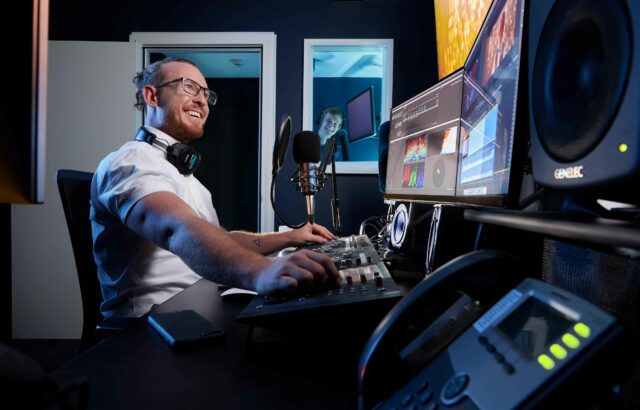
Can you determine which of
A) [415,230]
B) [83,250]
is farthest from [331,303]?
[83,250]

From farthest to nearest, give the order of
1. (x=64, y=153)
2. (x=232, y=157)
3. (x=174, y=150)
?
(x=232, y=157) → (x=64, y=153) → (x=174, y=150)

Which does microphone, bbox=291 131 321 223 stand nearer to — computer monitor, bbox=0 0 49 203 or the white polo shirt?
the white polo shirt

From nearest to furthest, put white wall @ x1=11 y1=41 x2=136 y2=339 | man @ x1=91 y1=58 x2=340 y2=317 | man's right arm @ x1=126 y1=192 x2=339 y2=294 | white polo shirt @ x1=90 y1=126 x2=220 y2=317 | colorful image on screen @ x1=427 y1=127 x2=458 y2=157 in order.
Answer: man's right arm @ x1=126 y1=192 x2=339 y2=294, man @ x1=91 y1=58 x2=340 y2=317, colorful image on screen @ x1=427 y1=127 x2=458 y2=157, white polo shirt @ x1=90 y1=126 x2=220 y2=317, white wall @ x1=11 y1=41 x2=136 y2=339

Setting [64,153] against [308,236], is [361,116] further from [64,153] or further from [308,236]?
[64,153]

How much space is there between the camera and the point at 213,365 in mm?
532

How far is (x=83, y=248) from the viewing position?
4.20 feet

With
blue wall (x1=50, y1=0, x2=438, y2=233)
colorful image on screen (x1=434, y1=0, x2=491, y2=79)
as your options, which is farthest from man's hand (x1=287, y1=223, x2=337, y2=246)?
blue wall (x1=50, y1=0, x2=438, y2=233)

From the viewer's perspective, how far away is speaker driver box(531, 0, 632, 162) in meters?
0.39

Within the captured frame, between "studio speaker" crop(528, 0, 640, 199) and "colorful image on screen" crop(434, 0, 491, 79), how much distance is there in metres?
1.60

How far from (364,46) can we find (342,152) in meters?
0.84

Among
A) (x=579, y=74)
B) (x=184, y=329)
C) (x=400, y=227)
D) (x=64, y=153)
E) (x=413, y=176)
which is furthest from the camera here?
(x=64, y=153)

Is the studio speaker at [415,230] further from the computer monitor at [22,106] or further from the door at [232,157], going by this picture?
the door at [232,157]

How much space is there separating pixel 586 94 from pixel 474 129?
426 mm

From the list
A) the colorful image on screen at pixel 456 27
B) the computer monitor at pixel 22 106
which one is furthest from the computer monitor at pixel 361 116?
the computer monitor at pixel 22 106
